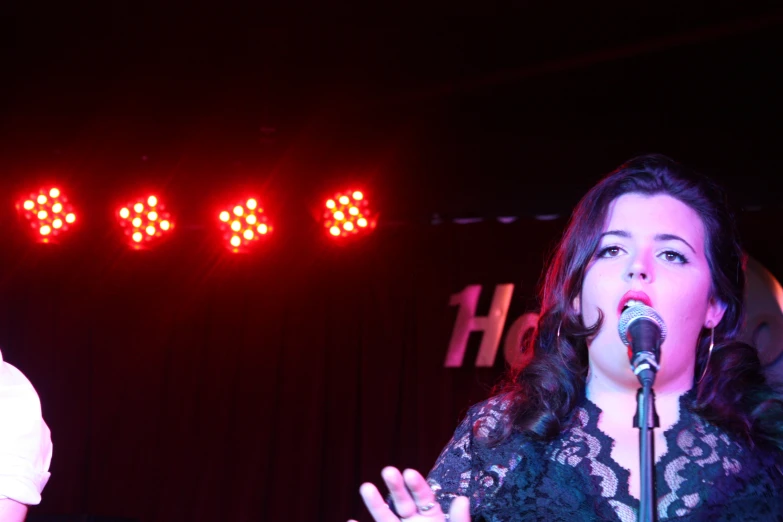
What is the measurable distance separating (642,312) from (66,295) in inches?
214

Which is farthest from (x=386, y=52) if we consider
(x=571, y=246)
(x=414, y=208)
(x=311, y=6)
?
(x=571, y=246)

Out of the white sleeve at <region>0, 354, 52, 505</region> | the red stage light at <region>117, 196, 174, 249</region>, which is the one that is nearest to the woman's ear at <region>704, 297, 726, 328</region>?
the white sleeve at <region>0, 354, 52, 505</region>

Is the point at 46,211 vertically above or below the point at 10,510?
above

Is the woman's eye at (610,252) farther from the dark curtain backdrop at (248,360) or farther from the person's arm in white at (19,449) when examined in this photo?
the dark curtain backdrop at (248,360)

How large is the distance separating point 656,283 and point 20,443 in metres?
1.35

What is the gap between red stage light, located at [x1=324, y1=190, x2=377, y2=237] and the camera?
508 centimetres

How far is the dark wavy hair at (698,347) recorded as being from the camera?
168cm

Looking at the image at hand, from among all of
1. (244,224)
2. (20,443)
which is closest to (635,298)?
(20,443)

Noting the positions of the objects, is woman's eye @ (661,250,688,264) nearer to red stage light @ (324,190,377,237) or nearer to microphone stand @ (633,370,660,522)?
microphone stand @ (633,370,660,522)

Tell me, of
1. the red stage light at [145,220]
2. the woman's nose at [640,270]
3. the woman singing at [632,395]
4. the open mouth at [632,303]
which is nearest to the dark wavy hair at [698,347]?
the woman singing at [632,395]

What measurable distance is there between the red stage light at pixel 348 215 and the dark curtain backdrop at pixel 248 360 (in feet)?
0.46

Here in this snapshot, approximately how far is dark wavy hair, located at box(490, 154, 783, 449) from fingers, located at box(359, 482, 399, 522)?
20.5 inches

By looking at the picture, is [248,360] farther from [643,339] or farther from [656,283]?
[643,339]

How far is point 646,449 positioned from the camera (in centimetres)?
120
